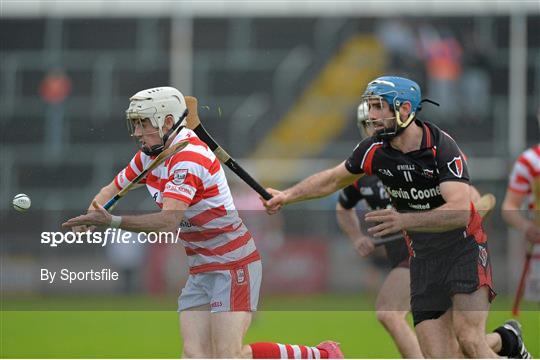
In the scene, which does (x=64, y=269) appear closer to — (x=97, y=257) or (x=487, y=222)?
(x=97, y=257)

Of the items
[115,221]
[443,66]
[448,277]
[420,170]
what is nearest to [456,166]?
[420,170]

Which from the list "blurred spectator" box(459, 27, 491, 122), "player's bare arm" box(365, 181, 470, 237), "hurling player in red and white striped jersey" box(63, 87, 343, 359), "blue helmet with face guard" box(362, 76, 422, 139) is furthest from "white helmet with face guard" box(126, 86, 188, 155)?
"blurred spectator" box(459, 27, 491, 122)

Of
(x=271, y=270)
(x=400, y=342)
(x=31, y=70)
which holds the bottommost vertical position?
(x=400, y=342)

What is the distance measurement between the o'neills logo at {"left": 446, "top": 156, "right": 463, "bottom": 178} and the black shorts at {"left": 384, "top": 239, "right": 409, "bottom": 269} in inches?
54.5

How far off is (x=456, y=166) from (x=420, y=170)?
0.63ft

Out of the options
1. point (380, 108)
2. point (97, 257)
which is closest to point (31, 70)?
point (97, 257)

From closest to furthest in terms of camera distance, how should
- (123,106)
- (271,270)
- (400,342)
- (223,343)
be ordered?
(223,343)
(271,270)
(400,342)
(123,106)

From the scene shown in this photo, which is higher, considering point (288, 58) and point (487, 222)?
point (288, 58)

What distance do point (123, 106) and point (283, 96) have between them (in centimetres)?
251

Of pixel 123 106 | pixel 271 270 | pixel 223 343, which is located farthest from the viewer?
pixel 123 106

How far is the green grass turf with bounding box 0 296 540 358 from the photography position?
861 centimetres

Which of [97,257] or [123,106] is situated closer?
[97,257]

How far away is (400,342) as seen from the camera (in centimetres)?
720

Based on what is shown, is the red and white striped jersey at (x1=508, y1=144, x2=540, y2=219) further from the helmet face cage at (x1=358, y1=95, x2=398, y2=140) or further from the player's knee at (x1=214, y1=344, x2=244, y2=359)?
the player's knee at (x1=214, y1=344, x2=244, y2=359)
